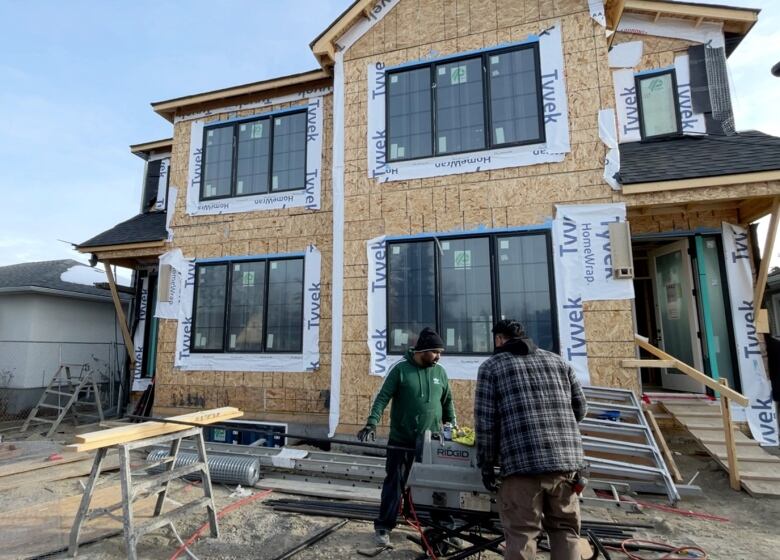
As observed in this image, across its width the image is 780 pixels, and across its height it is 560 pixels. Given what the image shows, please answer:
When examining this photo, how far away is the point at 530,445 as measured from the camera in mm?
2961

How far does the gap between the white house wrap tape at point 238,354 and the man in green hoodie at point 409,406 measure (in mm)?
4090

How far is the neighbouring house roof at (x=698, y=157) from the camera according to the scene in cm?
618

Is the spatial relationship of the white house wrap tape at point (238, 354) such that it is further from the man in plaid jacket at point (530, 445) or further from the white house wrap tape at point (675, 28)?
the white house wrap tape at point (675, 28)

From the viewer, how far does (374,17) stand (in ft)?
26.8

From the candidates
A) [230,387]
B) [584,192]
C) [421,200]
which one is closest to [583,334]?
[584,192]

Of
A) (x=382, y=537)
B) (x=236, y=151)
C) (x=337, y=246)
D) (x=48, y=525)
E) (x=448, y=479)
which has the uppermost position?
(x=236, y=151)

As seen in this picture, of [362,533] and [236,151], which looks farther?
[236,151]

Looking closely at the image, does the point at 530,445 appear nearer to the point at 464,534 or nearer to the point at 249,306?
the point at 464,534

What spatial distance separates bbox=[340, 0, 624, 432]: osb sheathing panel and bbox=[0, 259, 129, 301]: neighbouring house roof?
441 inches

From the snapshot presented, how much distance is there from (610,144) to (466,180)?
2207mm

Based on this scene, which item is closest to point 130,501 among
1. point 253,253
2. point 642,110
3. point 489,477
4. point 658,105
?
point 489,477

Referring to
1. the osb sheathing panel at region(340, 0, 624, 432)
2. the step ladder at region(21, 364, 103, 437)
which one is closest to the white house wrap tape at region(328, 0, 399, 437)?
the osb sheathing panel at region(340, 0, 624, 432)

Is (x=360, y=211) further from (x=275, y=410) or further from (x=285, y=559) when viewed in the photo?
(x=285, y=559)

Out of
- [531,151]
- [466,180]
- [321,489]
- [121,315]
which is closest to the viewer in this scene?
[321,489]
